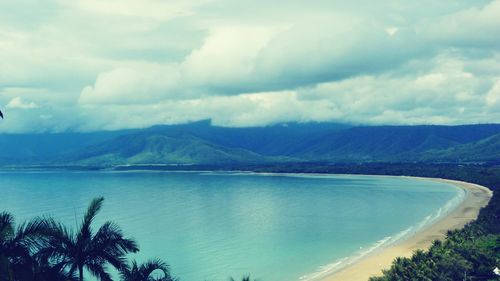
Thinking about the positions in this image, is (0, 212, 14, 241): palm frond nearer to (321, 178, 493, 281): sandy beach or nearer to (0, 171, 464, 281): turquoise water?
(321, 178, 493, 281): sandy beach

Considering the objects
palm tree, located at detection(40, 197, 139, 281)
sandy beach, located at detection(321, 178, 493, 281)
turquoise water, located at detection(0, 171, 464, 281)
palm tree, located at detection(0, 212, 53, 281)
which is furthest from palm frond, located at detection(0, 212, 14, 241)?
turquoise water, located at detection(0, 171, 464, 281)

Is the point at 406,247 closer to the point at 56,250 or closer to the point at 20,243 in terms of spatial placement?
the point at 56,250

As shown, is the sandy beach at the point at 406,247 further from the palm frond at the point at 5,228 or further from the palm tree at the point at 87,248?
the palm frond at the point at 5,228

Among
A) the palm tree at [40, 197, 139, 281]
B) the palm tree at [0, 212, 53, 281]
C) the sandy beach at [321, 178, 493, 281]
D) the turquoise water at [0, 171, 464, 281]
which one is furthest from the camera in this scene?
the turquoise water at [0, 171, 464, 281]

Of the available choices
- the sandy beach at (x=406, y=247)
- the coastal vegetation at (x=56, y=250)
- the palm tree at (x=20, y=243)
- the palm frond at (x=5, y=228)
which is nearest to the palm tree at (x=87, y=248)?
the coastal vegetation at (x=56, y=250)

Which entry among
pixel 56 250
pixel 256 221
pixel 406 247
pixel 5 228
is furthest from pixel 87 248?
pixel 256 221

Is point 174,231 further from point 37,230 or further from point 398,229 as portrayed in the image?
point 37,230

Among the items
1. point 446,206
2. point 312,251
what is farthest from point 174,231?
point 446,206
